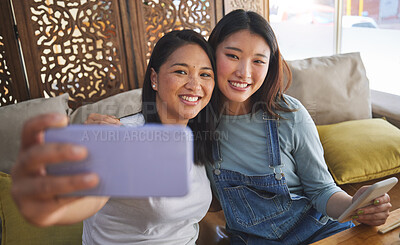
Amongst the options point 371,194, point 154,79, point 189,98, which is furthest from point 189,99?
point 371,194

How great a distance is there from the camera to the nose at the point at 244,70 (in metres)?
1.18

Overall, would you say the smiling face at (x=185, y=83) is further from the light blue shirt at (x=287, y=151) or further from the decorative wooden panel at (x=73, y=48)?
the decorative wooden panel at (x=73, y=48)

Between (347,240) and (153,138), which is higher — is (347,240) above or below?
below

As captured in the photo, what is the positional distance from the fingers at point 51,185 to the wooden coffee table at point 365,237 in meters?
0.73

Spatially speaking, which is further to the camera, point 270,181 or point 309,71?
point 309,71

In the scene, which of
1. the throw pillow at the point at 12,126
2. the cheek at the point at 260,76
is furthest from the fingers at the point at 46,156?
the throw pillow at the point at 12,126

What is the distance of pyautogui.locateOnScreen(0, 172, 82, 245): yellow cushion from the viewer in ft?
4.08

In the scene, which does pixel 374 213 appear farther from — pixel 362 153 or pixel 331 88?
pixel 331 88

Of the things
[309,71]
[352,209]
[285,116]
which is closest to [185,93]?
[285,116]

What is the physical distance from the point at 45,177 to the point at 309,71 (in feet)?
6.23

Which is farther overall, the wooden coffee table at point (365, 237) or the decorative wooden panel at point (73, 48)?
the decorative wooden panel at point (73, 48)

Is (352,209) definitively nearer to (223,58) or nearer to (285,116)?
(285,116)

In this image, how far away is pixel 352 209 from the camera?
952 mm

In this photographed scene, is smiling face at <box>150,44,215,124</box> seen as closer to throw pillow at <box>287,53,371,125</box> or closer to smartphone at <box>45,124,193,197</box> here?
smartphone at <box>45,124,193,197</box>
